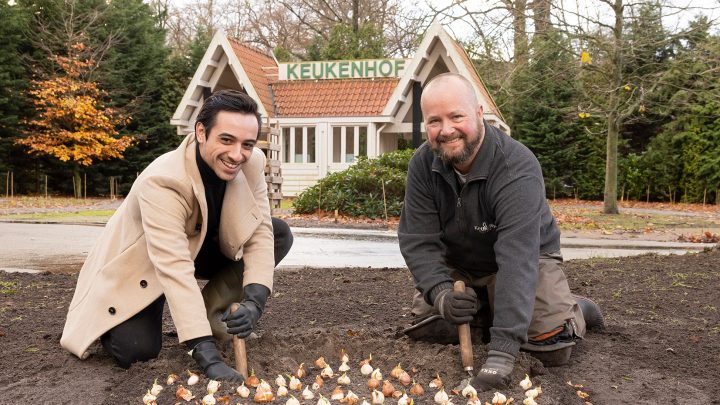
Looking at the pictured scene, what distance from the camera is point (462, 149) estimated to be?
344 cm

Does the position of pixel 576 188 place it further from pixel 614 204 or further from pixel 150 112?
pixel 150 112

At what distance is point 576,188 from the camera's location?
91.4ft

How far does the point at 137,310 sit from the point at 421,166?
1.66 m

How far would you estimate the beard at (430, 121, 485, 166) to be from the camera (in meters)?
3.42

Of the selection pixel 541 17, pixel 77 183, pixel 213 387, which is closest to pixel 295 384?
pixel 213 387

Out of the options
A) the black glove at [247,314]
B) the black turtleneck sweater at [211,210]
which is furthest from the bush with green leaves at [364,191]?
the black glove at [247,314]

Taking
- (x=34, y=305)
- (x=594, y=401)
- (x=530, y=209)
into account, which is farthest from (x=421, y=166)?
(x=34, y=305)

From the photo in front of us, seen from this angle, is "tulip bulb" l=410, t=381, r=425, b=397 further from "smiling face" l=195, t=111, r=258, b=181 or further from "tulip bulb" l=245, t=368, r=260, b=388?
"smiling face" l=195, t=111, r=258, b=181

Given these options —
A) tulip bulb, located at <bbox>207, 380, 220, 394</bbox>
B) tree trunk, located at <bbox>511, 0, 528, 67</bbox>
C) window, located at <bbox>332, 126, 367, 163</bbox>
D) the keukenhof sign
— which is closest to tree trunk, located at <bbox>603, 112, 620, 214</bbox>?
tree trunk, located at <bbox>511, 0, 528, 67</bbox>

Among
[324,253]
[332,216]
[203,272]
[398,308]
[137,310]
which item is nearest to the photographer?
[137,310]

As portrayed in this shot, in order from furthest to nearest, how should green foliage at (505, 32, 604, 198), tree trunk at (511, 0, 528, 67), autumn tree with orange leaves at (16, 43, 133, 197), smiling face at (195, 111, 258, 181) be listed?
green foliage at (505, 32, 604, 198) < autumn tree with orange leaves at (16, 43, 133, 197) < tree trunk at (511, 0, 528, 67) < smiling face at (195, 111, 258, 181)

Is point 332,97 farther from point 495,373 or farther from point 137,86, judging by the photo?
point 495,373

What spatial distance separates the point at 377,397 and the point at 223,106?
5.15ft

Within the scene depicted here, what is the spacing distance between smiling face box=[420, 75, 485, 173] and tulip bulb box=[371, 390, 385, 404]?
121cm
